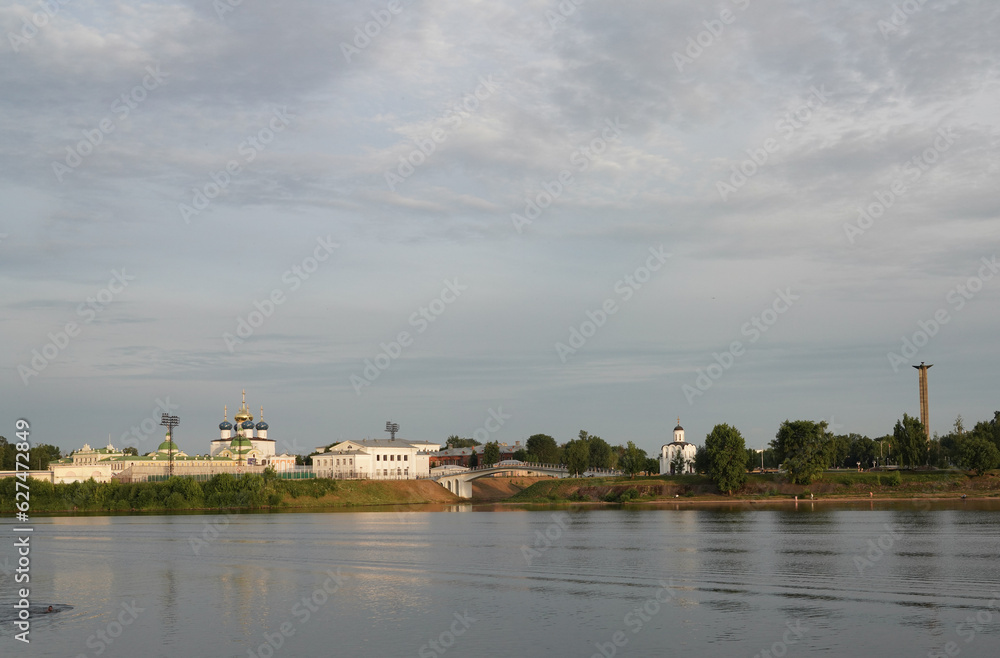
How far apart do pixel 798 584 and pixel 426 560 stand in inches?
887

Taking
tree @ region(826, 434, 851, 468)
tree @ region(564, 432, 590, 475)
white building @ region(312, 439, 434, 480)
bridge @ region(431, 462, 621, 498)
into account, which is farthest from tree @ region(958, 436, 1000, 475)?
white building @ region(312, 439, 434, 480)

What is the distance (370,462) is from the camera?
16925 cm

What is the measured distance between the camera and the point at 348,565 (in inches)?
2119

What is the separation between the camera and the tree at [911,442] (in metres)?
130

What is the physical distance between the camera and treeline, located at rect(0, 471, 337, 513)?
5000 inches

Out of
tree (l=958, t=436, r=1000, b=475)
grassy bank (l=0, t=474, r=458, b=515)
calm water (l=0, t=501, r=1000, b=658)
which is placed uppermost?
tree (l=958, t=436, r=1000, b=475)

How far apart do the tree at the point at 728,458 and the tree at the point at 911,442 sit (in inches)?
929

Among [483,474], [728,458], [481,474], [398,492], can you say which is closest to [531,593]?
[728,458]

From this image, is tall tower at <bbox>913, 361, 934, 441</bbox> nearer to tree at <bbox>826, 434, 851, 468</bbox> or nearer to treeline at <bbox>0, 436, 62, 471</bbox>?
tree at <bbox>826, 434, 851, 468</bbox>

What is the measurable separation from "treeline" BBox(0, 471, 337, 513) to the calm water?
168 feet

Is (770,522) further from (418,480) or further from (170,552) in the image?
(418,480)

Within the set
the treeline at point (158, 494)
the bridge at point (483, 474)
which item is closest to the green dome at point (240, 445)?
the bridge at point (483, 474)

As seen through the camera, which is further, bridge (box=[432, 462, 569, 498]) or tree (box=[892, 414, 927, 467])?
bridge (box=[432, 462, 569, 498])

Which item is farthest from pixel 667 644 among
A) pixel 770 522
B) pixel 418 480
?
pixel 418 480
